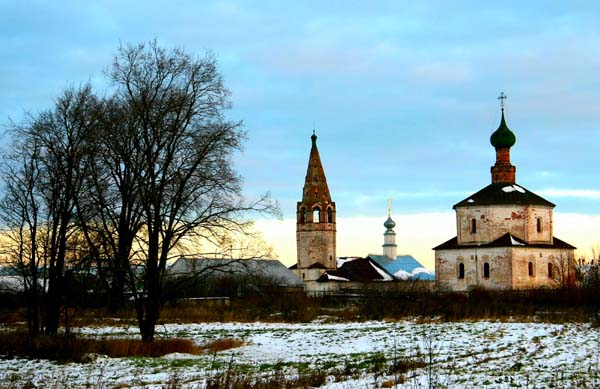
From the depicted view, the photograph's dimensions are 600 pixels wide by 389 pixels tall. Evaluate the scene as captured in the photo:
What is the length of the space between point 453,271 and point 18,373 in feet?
177

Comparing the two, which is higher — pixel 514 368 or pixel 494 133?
pixel 494 133

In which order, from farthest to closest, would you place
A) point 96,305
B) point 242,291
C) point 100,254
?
point 242,291 → point 96,305 → point 100,254

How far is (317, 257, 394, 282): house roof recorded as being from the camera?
87.6 metres

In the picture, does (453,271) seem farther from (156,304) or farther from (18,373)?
(18,373)

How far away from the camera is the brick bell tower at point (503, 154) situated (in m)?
Answer: 70.2

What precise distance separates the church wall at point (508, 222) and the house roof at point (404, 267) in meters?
33.5

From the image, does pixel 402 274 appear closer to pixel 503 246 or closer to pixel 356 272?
pixel 356 272

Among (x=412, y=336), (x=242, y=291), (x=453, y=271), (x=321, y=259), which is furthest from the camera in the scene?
(x=321, y=259)

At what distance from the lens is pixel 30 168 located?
91.0 ft

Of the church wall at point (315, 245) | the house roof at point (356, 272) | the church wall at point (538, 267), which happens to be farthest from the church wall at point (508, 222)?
the church wall at point (315, 245)

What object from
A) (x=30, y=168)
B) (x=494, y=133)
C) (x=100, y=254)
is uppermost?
(x=494, y=133)

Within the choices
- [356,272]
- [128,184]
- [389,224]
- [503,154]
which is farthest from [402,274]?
[128,184]

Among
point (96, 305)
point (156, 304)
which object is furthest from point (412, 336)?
point (96, 305)

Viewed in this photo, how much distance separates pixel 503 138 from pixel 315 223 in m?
25.9
